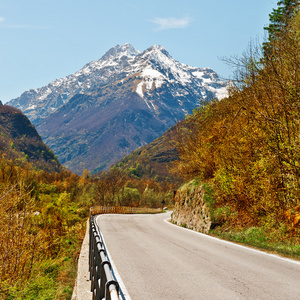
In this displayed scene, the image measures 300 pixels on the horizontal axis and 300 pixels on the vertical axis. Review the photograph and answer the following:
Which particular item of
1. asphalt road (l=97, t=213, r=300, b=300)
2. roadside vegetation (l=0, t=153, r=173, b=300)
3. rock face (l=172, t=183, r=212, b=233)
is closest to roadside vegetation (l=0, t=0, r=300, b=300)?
roadside vegetation (l=0, t=153, r=173, b=300)

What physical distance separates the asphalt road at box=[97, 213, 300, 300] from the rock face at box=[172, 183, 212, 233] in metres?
6.54

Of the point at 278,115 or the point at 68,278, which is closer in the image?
the point at 68,278

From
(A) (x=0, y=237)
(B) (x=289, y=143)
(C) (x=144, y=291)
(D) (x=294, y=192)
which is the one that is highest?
(B) (x=289, y=143)

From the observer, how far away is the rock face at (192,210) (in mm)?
17344

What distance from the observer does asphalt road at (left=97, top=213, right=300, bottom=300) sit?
559cm

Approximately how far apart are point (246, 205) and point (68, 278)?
8771 millimetres

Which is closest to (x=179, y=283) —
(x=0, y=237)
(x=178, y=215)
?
(x=0, y=237)

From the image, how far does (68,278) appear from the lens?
29.8ft

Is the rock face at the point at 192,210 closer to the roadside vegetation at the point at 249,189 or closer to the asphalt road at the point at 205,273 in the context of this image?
the roadside vegetation at the point at 249,189

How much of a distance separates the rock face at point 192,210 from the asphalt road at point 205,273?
6537mm

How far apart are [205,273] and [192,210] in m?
13.1

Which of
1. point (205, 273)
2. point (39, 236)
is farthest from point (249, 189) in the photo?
point (39, 236)

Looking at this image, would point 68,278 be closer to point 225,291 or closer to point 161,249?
point 161,249

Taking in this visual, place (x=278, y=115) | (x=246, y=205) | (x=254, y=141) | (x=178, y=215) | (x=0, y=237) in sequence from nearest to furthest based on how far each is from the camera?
(x=0, y=237)
(x=278, y=115)
(x=254, y=141)
(x=246, y=205)
(x=178, y=215)
